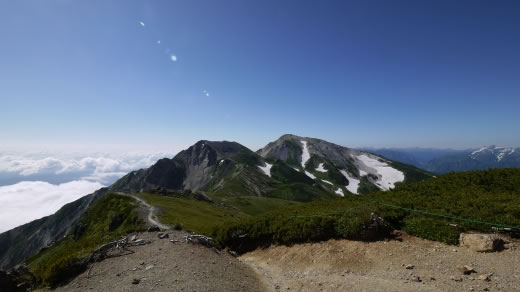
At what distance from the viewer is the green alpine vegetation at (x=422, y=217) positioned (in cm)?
1612

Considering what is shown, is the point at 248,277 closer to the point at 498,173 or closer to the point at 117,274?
the point at 117,274

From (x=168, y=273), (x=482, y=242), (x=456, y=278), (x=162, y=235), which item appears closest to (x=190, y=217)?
(x=162, y=235)

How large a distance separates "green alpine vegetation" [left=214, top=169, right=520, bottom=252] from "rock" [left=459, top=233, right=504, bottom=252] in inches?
24.0

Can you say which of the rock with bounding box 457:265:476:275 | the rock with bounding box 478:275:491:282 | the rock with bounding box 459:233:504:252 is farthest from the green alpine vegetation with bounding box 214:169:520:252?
the rock with bounding box 478:275:491:282

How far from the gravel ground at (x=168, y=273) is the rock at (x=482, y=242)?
41.4ft

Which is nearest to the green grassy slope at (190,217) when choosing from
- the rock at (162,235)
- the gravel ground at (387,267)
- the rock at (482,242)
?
the rock at (162,235)

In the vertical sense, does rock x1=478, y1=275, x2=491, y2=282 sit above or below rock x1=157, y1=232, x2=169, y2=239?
above

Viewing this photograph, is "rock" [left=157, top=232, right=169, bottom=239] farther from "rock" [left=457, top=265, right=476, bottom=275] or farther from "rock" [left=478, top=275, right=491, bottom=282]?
"rock" [left=478, top=275, right=491, bottom=282]

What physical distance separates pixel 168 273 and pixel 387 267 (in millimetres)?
13081

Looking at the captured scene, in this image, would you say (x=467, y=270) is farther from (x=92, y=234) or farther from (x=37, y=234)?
(x=37, y=234)

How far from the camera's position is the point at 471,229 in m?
15.6

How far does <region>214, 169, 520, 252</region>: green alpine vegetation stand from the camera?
16.1 m

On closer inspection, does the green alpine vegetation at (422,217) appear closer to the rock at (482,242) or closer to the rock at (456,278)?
the rock at (482,242)

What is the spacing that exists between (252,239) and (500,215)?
18.8 metres
